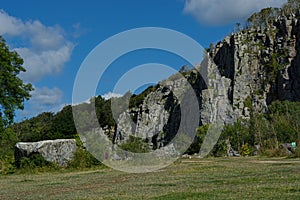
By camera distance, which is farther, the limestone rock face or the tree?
the limestone rock face

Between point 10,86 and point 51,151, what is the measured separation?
32.4 ft

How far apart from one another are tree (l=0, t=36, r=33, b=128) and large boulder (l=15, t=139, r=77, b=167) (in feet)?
24.2

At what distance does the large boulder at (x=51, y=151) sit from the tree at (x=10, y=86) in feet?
24.2

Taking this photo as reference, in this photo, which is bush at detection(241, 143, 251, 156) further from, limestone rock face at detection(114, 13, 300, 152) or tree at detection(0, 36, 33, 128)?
limestone rock face at detection(114, 13, 300, 152)

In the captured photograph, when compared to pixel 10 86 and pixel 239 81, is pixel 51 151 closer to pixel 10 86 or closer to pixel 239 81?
pixel 10 86

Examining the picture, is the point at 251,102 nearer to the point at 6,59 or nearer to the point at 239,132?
the point at 239,132

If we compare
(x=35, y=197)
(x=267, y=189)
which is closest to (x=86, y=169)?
(x=35, y=197)

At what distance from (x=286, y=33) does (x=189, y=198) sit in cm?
13097

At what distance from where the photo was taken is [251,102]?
133500mm

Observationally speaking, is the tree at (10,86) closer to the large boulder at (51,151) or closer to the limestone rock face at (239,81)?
the large boulder at (51,151)

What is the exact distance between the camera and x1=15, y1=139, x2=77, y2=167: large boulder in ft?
121

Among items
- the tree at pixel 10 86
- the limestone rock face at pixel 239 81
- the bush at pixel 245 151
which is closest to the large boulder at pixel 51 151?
the tree at pixel 10 86

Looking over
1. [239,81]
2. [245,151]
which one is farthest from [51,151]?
[239,81]

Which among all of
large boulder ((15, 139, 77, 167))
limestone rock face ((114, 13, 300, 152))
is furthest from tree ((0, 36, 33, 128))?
limestone rock face ((114, 13, 300, 152))
